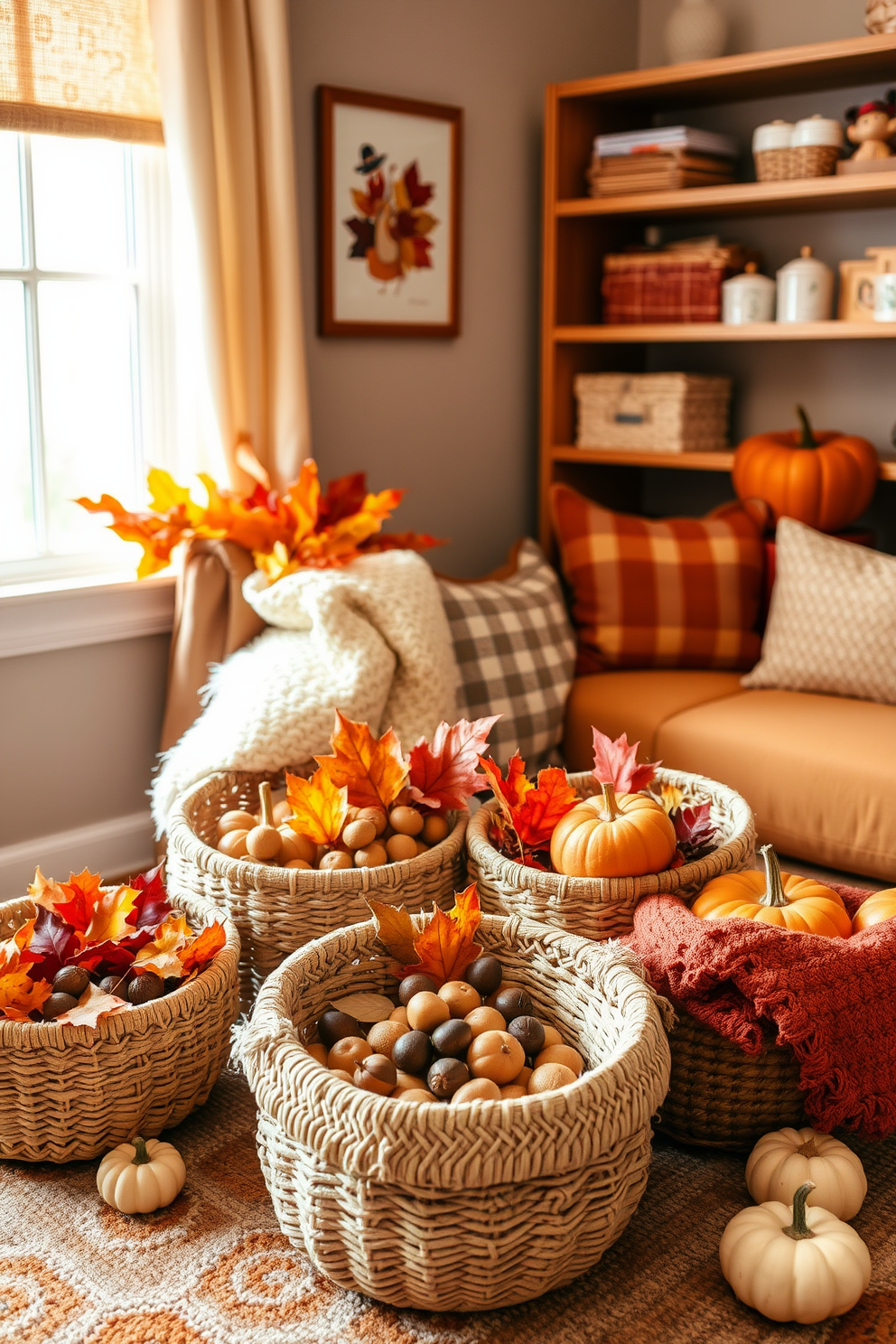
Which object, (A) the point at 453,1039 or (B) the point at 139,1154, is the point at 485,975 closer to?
(A) the point at 453,1039

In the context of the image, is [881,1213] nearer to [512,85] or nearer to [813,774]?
[813,774]

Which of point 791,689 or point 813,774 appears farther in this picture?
point 791,689

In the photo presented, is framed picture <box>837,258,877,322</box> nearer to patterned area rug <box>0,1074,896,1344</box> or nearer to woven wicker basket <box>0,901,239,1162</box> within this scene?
patterned area rug <box>0,1074,896,1344</box>

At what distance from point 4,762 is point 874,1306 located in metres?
1.81

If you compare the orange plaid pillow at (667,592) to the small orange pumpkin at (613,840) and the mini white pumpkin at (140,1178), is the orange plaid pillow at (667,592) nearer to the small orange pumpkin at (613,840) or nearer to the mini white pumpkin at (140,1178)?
the small orange pumpkin at (613,840)

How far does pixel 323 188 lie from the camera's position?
2793mm

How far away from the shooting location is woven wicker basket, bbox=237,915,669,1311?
4.03ft

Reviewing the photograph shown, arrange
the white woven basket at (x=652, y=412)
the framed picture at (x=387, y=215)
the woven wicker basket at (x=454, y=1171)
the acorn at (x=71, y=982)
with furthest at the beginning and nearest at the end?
the white woven basket at (x=652, y=412), the framed picture at (x=387, y=215), the acorn at (x=71, y=982), the woven wicker basket at (x=454, y=1171)

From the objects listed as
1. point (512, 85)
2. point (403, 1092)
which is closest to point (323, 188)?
point (512, 85)

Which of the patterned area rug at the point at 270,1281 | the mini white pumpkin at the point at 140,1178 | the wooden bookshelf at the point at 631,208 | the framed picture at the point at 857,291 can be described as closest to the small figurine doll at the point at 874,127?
the wooden bookshelf at the point at 631,208

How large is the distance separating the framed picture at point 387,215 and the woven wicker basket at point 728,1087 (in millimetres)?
1890

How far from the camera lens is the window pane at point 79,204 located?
242 centimetres

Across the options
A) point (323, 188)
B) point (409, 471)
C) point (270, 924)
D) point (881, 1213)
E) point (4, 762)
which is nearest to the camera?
point (881, 1213)

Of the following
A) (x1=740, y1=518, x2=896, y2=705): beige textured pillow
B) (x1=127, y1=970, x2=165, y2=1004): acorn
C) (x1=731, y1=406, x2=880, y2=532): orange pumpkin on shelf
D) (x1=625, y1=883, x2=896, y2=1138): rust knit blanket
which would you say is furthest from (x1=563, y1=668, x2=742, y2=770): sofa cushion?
(x1=127, y1=970, x2=165, y2=1004): acorn
